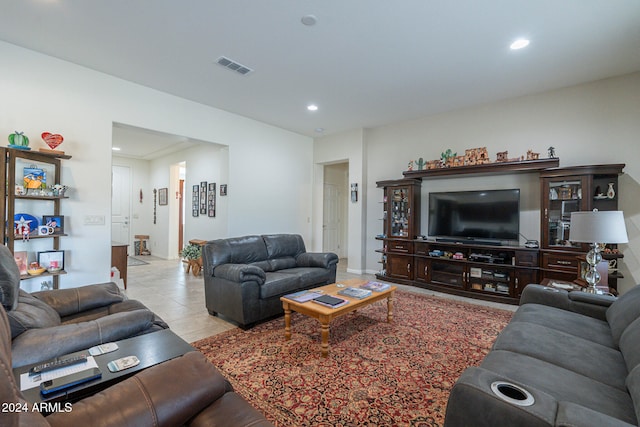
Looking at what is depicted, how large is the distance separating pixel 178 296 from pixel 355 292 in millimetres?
2763

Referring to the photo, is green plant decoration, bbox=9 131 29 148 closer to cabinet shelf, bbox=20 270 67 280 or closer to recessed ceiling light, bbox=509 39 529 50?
cabinet shelf, bbox=20 270 67 280

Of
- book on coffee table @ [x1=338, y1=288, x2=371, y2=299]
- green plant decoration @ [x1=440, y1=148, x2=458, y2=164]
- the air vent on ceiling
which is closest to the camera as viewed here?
book on coffee table @ [x1=338, y1=288, x2=371, y2=299]

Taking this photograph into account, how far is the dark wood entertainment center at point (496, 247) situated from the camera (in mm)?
3652

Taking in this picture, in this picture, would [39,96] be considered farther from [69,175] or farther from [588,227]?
[588,227]

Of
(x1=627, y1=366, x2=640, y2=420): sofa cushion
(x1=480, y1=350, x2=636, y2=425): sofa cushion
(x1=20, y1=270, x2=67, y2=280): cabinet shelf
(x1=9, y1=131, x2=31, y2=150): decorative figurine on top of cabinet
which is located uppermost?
(x1=9, y1=131, x2=31, y2=150): decorative figurine on top of cabinet

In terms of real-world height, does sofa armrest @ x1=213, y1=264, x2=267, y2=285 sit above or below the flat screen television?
below

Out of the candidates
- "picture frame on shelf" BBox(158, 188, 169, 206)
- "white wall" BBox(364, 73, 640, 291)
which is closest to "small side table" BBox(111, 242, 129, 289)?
"picture frame on shelf" BBox(158, 188, 169, 206)

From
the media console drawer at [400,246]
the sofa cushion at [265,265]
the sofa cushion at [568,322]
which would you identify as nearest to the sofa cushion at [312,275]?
the sofa cushion at [265,265]

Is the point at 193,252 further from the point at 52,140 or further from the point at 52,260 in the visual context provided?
the point at 52,140

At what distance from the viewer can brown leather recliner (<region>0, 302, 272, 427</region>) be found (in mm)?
835

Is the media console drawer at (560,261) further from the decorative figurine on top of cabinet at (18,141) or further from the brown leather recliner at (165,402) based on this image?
the decorative figurine on top of cabinet at (18,141)

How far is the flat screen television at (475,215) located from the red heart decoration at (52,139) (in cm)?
512

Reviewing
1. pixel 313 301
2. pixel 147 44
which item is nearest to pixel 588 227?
pixel 313 301

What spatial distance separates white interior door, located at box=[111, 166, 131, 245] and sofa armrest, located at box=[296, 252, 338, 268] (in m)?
6.50
